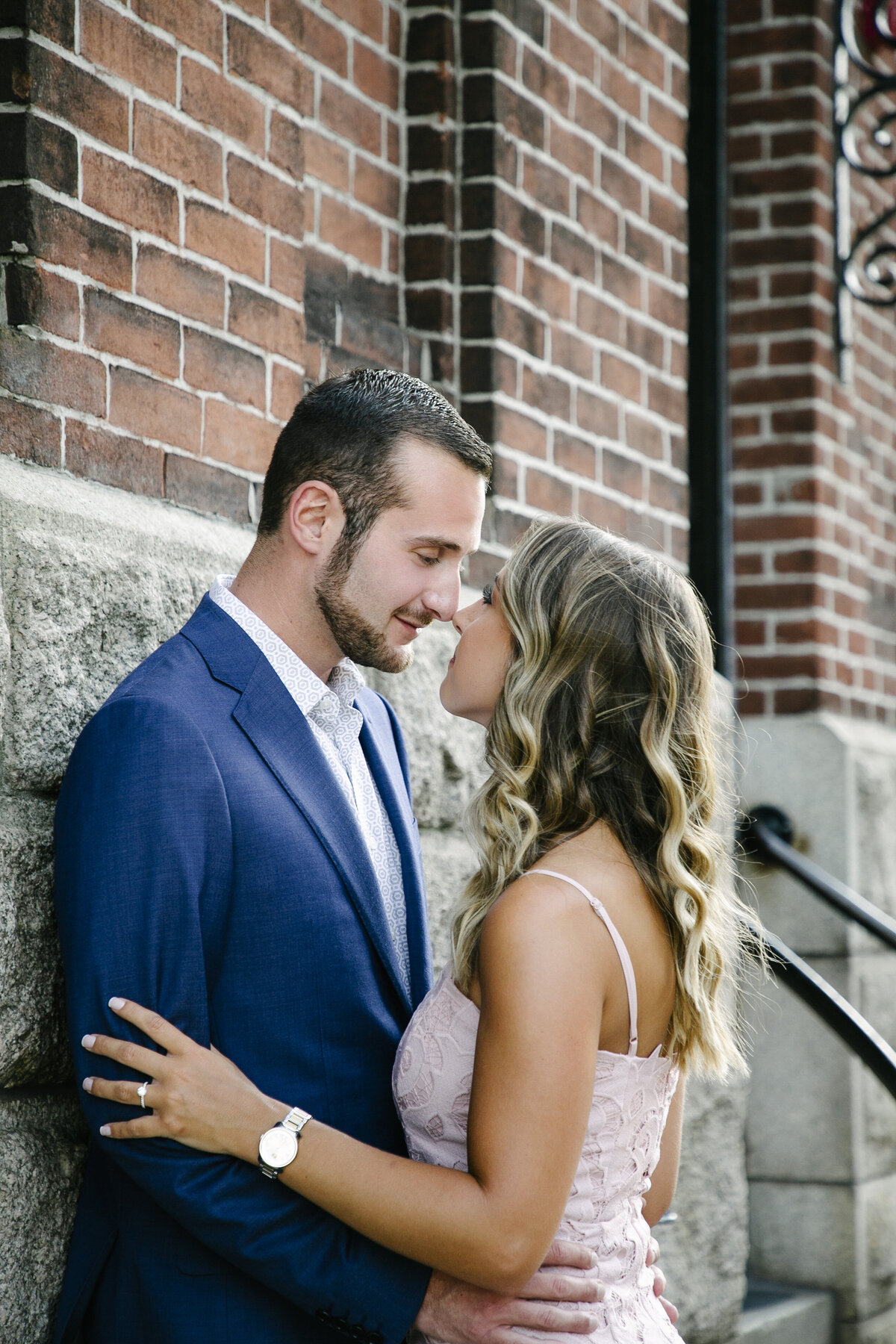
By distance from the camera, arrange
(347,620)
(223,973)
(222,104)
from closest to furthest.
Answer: (223,973), (347,620), (222,104)

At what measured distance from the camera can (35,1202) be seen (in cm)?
210

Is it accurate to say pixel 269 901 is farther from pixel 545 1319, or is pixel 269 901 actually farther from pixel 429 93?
pixel 429 93

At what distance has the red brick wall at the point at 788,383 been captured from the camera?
472cm

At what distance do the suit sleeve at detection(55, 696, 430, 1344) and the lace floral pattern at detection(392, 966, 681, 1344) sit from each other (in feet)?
0.65

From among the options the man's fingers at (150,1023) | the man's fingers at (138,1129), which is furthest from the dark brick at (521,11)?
the man's fingers at (138,1129)

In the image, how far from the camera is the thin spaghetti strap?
6.33 ft

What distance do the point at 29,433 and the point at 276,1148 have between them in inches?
43.1

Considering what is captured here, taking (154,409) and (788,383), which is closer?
(154,409)

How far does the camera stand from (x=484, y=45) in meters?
3.30

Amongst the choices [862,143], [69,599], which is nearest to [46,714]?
[69,599]

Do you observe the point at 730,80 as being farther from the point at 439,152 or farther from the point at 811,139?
the point at 439,152

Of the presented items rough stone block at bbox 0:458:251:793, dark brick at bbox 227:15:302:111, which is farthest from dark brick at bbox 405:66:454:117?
rough stone block at bbox 0:458:251:793

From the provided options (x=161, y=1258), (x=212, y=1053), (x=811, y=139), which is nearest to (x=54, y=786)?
(x=212, y=1053)

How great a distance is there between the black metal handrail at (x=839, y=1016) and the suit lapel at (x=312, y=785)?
52.2 inches
